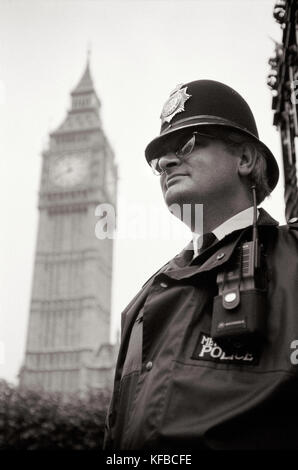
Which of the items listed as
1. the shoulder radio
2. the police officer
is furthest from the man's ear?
the shoulder radio

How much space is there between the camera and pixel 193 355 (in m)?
1.52

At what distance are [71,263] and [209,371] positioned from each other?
4902cm

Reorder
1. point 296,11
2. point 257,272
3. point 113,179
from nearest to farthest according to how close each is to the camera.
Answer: point 257,272 → point 296,11 → point 113,179

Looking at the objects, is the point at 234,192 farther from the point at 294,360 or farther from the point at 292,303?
the point at 294,360

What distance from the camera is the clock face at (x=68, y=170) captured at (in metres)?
49.1

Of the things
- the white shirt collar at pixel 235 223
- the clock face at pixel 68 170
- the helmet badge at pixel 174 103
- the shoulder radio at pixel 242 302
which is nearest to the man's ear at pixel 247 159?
the white shirt collar at pixel 235 223

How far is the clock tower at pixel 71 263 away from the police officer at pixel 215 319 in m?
44.2

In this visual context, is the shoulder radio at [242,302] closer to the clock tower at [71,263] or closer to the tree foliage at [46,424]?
the tree foliage at [46,424]

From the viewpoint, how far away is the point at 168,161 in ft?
6.43

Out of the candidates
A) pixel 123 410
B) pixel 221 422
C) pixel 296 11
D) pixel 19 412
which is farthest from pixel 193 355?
pixel 19 412

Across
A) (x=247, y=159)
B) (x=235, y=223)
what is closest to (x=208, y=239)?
(x=235, y=223)

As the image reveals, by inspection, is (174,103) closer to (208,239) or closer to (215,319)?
(208,239)

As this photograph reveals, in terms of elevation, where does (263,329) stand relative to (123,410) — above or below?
above

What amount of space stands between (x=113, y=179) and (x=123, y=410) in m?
50.2
